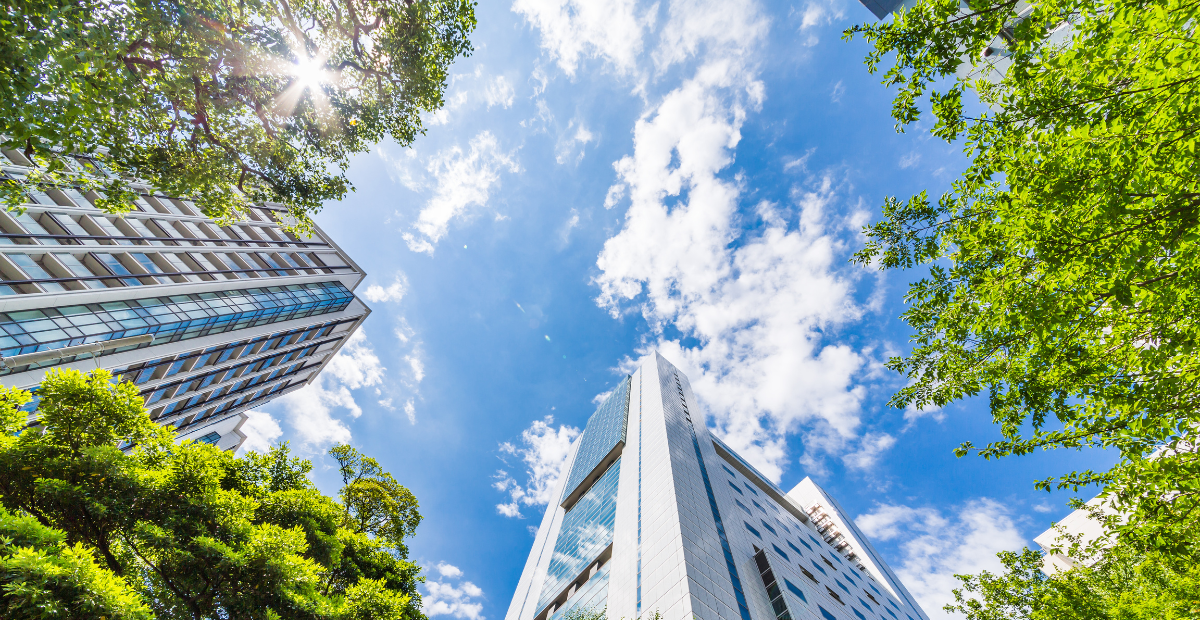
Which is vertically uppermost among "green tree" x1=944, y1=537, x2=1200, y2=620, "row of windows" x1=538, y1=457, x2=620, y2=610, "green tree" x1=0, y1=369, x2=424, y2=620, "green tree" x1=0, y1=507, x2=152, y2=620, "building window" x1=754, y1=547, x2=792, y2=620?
"row of windows" x1=538, y1=457, x2=620, y2=610

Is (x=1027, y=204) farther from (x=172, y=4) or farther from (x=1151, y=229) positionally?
(x=172, y=4)

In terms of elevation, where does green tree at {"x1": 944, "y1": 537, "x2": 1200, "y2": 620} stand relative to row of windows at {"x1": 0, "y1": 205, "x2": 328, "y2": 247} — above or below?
below

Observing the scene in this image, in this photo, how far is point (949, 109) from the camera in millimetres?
7871

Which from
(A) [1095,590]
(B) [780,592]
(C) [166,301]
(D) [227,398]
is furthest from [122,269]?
(A) [1095,590]

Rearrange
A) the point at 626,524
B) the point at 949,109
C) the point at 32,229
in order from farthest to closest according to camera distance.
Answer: the point at 626,524 < the point at 32,229 < the point at 949,109

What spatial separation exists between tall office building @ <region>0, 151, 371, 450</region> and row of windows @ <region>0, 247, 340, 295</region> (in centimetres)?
7

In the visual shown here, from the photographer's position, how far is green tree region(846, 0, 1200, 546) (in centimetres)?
552

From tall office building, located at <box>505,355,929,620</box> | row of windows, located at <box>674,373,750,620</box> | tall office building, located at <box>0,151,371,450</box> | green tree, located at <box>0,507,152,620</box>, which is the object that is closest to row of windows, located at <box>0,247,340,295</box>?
tall office building, located at <box>0,151,371,450</box>

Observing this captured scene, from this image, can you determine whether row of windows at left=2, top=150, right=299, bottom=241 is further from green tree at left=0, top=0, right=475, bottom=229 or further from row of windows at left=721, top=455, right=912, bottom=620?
row of windows at left=721, top=455, right=912, bottom=620

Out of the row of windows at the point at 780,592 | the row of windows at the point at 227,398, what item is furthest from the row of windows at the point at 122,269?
the row of windows at the point at 780,592

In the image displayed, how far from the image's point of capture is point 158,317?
25.7m

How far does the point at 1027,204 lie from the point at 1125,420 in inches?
162

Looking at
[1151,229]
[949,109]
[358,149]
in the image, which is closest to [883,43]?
[949,109]

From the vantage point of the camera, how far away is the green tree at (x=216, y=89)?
23.4 feet
